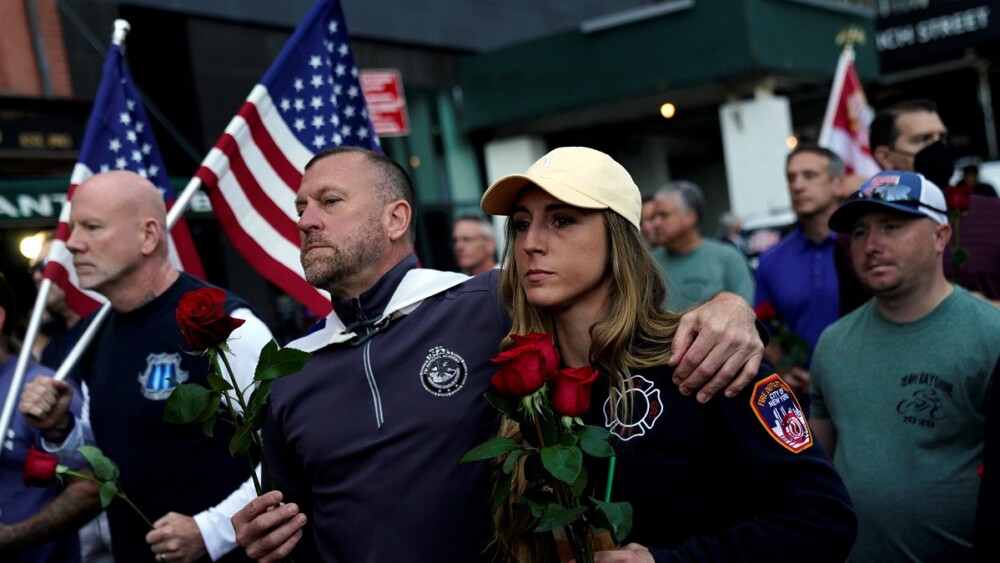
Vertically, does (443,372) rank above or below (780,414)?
above

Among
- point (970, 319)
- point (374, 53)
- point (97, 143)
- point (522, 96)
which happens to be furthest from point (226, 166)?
point (522, 96)

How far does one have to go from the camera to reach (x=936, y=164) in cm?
461

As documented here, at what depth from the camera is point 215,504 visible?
4035 millimetres

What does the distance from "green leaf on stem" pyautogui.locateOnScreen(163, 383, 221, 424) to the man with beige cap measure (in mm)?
310

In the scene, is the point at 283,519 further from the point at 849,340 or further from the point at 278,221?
the point at 278,221

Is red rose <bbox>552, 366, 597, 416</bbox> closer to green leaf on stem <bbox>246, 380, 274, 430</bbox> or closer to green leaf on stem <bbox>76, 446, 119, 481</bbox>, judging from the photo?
Result: green leaf on stem <bbox>246, 380, 274, 430</bbox>

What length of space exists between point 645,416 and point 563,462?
0.47 meters

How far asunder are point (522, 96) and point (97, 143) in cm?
1342

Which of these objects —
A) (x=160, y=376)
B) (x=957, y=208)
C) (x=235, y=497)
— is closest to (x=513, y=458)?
(x=235, y=497)

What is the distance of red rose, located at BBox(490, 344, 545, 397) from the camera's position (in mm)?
2135

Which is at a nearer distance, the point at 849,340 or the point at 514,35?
the point at 849,340

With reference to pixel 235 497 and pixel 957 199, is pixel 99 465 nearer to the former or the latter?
pixel 235 497

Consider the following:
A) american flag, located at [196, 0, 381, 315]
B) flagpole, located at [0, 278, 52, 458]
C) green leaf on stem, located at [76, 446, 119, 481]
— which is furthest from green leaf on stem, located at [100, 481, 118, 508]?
american flag, located at [196, 0, 381, 315]

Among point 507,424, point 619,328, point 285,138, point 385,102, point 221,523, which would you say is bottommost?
point 221,523
